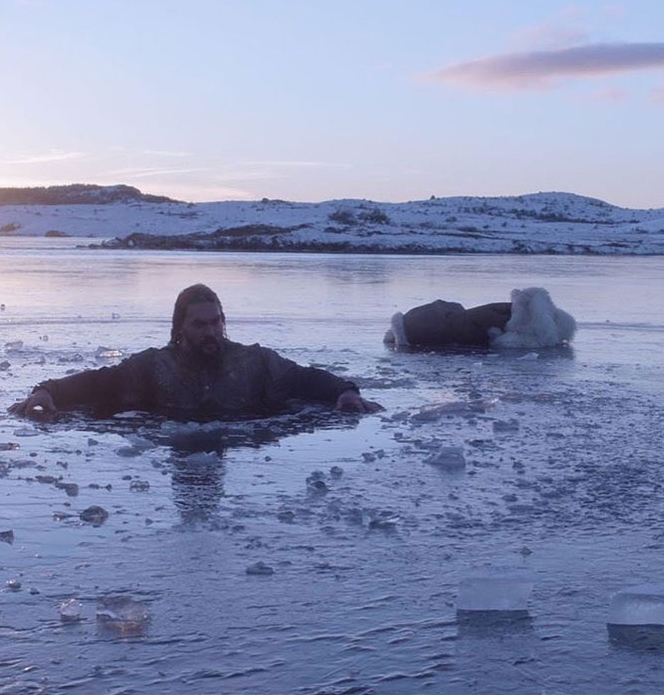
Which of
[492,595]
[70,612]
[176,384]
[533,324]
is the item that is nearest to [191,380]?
[176,384]

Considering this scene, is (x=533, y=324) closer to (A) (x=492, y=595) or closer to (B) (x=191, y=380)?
(B) (x=191, y=380)

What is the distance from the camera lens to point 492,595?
13.9ft

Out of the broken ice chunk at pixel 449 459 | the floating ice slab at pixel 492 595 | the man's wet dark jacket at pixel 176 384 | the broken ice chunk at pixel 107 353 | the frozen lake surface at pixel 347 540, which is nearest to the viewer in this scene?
the frozen lake surface at pixel 347 540

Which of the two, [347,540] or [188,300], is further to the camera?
[188,300]

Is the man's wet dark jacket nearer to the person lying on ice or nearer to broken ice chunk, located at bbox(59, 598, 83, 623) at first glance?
broken ice chunk, located at bbox(59, 598, 83, 623)

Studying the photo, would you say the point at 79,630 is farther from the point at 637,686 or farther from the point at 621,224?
the point at 621,224

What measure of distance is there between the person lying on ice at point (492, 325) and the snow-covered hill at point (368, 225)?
1279 inches

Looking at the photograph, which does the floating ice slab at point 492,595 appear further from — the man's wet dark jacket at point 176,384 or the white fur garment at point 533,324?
the white fur garment at point 533,324

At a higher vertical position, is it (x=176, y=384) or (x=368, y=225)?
(x=368, y=225)

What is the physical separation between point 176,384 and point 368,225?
4765 cm

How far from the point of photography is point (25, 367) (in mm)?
10930

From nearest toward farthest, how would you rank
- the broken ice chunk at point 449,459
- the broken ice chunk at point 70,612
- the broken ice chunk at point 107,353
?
the broken ice chunk at point 70,612 → the broken ice chunk at point 449,459 → the broken ice chunk at point 107,353

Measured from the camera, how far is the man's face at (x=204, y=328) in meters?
8.59

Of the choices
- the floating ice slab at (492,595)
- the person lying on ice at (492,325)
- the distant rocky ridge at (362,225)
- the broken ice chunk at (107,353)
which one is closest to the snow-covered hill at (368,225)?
the distant rocky ridge at (362,225)
